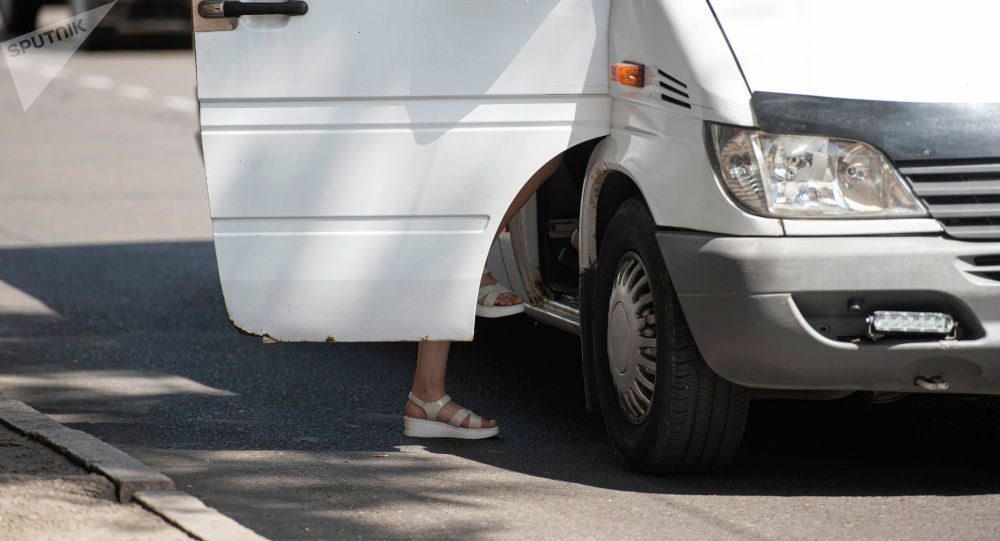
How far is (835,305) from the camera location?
12.5 ft

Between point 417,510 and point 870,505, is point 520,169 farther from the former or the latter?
point 870,505

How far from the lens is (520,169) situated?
14.2 feet

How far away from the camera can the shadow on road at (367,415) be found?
14.3 feet

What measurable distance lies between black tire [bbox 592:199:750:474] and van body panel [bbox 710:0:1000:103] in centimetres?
60

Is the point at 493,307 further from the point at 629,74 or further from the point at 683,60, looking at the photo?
the point at 683,60

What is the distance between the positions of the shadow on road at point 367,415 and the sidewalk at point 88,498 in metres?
0.29

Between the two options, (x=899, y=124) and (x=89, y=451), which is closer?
(x=899, y=124)

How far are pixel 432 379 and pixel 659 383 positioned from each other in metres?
1.00

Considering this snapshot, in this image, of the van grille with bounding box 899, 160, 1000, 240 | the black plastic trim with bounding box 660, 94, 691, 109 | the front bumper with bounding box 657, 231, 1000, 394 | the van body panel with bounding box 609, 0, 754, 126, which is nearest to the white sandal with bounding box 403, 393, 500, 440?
the front bumper with bounding box 657, 231, 1000, 394

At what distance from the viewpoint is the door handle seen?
4180 mm

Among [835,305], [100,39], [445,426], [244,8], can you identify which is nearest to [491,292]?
[445,426]

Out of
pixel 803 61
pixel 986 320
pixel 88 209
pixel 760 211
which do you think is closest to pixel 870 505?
pixel 986 320

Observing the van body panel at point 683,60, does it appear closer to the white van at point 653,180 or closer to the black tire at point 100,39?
the white van at point 653,180

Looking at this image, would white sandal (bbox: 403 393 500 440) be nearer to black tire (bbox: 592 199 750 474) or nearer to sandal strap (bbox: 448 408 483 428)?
sandal strap (bbox: 448 408 483 428)
